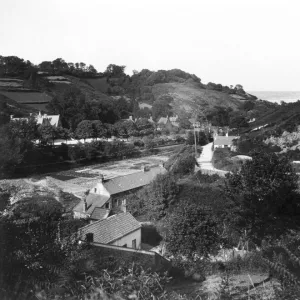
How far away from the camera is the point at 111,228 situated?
22.8ft

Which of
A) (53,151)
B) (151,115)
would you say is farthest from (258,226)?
(151,115)

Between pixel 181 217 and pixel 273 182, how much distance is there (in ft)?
7.17

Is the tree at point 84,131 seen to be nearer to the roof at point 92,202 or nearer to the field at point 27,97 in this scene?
the field at point 27,97

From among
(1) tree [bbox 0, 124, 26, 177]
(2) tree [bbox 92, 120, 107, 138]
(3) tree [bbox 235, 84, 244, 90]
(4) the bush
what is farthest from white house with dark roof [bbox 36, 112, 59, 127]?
(3) tree [bbox 235, 84, 244, 90]

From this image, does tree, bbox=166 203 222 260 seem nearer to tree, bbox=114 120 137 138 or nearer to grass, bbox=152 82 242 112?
tree, bbox=114 120 137 138

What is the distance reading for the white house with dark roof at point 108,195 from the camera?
9039mm

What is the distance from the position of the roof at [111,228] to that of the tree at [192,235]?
989mm

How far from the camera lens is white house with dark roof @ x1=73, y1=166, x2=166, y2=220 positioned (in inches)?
356

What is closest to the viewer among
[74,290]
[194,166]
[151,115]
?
[74,290]

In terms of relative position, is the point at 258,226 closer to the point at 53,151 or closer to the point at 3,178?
the point at 3,178

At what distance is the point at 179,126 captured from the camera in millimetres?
31250

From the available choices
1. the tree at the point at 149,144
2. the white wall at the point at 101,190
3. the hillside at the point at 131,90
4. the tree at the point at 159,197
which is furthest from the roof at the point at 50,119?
the tree at the point at 159,197

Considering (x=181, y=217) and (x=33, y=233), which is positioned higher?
(x=33, y=233)

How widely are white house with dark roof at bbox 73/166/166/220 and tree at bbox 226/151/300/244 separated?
326 centimetres
